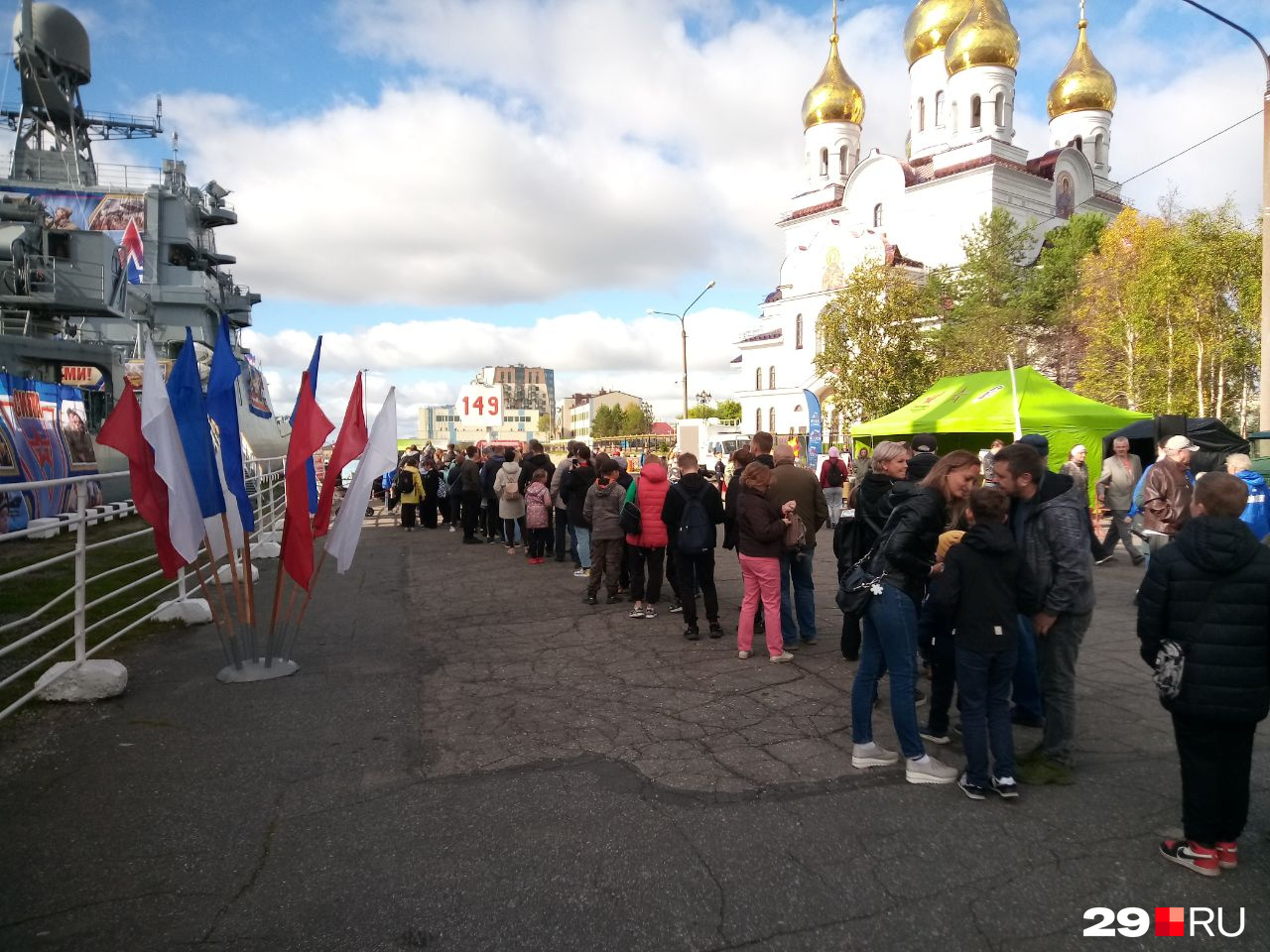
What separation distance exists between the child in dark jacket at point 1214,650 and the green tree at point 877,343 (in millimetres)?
31023

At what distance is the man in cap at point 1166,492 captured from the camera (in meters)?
7.56

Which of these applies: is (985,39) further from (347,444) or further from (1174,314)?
(347,444)

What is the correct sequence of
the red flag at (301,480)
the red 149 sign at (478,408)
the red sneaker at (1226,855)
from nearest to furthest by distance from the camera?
the red sneaker at (1226,855) < the red flag at (301,480) < the red 149 sign at (478,408)

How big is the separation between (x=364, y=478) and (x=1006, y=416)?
1393 centimetres

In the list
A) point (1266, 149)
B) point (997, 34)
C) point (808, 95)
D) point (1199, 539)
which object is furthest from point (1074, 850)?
point (808, 95)

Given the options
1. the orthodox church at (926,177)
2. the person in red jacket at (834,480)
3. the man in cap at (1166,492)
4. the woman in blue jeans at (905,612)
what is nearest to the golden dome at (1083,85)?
the orthodox church at (926,177)

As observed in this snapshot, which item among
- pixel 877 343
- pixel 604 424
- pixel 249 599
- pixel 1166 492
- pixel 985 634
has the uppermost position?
pixel 877 343

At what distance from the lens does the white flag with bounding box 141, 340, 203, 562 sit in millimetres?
5496

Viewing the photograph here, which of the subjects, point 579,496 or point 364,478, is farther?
point 579,496

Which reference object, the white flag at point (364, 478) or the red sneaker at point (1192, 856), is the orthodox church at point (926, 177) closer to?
the white flag at point (364, 478)

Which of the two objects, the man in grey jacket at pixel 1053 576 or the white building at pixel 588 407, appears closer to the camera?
the man in grey jacket at pixel 1053 576

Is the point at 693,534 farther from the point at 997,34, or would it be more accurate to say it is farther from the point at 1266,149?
the point at 997,34

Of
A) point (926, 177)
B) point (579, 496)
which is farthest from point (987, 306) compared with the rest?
point (579, 496)

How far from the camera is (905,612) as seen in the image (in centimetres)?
433
